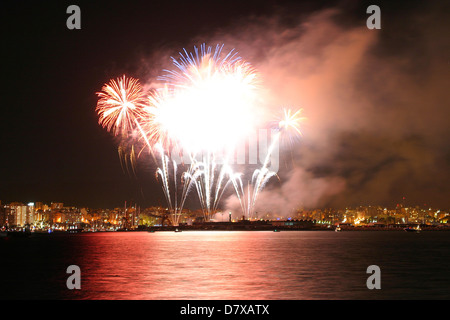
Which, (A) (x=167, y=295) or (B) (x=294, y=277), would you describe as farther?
(B) (x=294, y=277)

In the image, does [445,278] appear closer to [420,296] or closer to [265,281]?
[420,296]

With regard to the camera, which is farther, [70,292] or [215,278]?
[215,278]

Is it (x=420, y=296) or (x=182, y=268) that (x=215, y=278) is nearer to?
(x=182, y=268)
